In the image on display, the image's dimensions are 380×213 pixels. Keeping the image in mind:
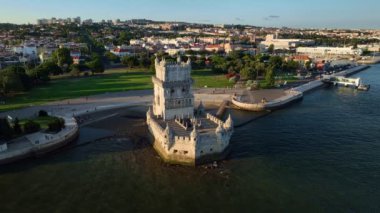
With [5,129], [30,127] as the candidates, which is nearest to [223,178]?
[30,127]

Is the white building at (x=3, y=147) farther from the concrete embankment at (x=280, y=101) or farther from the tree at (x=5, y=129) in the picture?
the concrete embankment at (x=280, y=101)

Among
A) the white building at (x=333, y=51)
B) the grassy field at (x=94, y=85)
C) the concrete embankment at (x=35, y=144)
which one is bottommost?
the concrete embankment at (x=35, y=144)

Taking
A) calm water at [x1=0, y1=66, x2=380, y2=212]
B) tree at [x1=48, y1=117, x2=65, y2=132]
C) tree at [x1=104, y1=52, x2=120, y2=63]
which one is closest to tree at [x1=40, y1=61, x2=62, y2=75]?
tree at [x1=104, y1=52, x2=120, y2=63]

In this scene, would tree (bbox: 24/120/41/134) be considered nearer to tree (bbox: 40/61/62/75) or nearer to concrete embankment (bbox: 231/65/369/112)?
→ concrete embankment (bbox: 231/65/369/112)

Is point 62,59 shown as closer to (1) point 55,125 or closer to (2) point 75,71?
(2) point 75,71

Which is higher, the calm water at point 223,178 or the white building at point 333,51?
the white building at point 333,51

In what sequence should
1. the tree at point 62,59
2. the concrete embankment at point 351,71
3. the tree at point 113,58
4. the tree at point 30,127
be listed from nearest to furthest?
1. the tree at point 30,127
2. the tree at point 62,59
3. the concrete embankment at point 351,71
4. the tree at point 113,58

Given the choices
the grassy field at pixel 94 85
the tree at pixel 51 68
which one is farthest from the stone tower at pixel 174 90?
the tree at pixel 51 68
